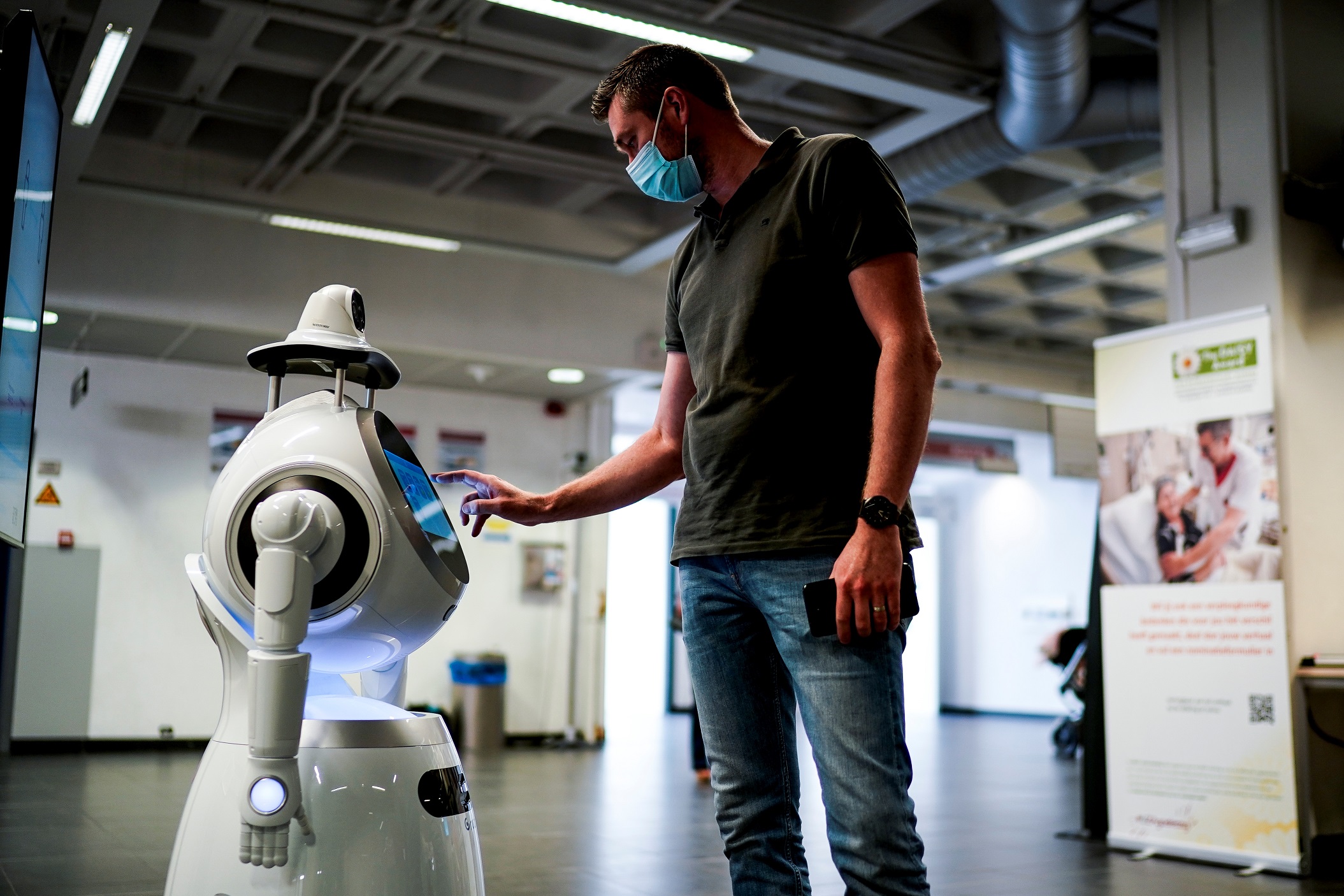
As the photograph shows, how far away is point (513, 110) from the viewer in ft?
22.1

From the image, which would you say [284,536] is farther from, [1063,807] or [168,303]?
[168,303]

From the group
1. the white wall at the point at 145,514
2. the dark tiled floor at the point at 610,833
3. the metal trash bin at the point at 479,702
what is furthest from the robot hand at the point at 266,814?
the metal trash bin at the point at 479,702

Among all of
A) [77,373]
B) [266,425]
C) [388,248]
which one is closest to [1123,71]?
[388,248]

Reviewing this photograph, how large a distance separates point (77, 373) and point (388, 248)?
2.24 m

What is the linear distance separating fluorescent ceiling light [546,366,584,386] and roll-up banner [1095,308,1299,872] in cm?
461

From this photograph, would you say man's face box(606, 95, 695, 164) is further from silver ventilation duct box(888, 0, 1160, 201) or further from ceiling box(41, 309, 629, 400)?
ceiling box(41, 309, 629, 400)

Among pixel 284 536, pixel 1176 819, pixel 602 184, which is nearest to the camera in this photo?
pixel 284 536

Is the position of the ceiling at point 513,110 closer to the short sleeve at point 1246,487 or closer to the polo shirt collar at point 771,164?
the short sleeve at point 1246,487

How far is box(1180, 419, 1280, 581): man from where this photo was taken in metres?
4.23

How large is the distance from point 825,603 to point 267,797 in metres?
0.77

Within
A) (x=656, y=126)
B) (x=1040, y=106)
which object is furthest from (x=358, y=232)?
(x=656, y=126)

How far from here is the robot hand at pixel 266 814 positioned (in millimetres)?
1514

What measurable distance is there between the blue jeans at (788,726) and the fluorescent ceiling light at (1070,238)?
6.90m

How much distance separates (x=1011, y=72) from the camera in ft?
17.9
